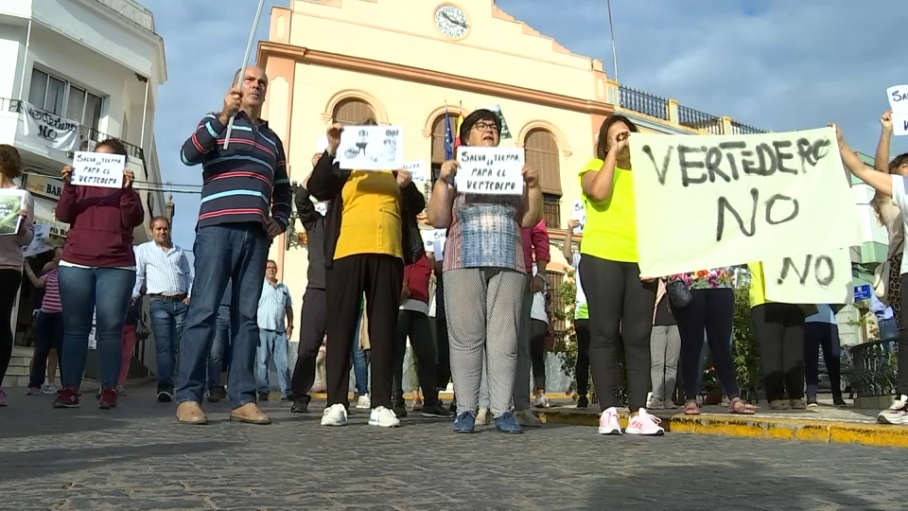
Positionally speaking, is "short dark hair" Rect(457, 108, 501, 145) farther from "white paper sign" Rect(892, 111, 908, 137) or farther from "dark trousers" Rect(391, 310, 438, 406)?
"white paper sign" Rect(892, 111, 908, 137)

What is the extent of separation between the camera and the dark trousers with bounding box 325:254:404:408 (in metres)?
4.93

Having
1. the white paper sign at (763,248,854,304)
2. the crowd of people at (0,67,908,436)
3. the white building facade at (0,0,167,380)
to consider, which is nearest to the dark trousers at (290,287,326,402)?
the crowd of people at (0,67,908,436)

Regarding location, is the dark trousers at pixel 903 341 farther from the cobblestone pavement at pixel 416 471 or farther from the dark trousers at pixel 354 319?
the dark trousers at pixel 354 319

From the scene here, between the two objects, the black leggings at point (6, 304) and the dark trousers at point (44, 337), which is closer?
the black leggings at point (6, 304)

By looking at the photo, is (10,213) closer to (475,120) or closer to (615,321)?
(475,120)

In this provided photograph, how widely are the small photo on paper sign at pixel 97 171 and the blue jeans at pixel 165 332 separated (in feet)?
8.30

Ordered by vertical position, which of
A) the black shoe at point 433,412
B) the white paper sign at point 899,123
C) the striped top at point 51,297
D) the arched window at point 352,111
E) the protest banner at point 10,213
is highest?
the arched window at point 352,111

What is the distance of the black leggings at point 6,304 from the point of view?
5.73 metres

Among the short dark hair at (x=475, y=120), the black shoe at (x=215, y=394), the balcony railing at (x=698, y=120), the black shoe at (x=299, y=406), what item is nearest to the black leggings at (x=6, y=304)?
the black shoe at (x=299, y=406)

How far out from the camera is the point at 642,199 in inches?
186

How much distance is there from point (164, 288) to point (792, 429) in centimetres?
638

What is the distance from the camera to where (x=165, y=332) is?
27.2 ft

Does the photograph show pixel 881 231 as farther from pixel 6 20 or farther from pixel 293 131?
pixel 6 20

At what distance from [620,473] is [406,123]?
61.2ft
